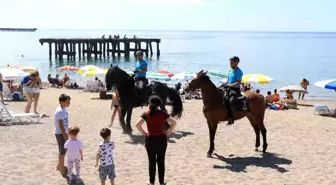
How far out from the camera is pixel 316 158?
10.3 metres

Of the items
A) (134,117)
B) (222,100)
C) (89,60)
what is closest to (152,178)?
(222,100)

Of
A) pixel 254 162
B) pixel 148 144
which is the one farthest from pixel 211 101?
pixel 148 144

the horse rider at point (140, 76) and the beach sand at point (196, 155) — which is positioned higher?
the horse rider at point (140, 76)

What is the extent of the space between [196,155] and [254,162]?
1.32m

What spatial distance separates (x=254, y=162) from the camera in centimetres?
988

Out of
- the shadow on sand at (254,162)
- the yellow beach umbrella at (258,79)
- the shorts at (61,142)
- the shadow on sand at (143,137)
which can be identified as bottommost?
the shadow on sand at (143,137)

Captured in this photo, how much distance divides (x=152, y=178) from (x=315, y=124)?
31.6 ft

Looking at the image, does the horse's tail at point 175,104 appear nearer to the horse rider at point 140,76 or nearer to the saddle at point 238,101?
the horse rider at point 140,76

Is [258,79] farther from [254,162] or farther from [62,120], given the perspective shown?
[62,120]

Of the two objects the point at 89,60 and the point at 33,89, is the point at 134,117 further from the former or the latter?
the point at 89,60

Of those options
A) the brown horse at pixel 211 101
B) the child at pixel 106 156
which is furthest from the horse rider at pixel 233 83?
the child at pixel 106 156

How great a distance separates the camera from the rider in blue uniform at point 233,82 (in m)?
10.0

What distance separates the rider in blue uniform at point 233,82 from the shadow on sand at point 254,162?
905 mm

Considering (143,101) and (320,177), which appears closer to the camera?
(320,177)
